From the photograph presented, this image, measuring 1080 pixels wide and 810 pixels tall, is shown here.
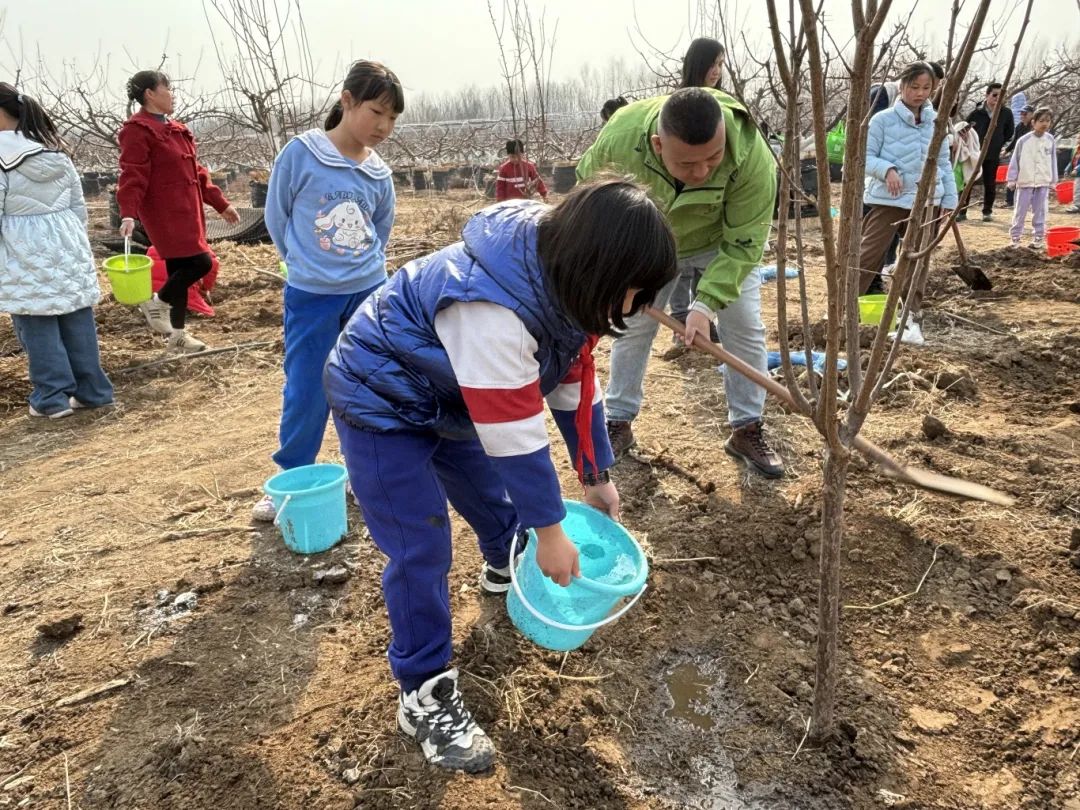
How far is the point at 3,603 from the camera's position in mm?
2461

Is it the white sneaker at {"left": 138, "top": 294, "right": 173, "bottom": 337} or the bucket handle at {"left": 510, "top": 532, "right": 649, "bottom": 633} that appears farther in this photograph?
the white sneaker at {"left": 138, "top": 294, "right": 173, "bottom": 337}

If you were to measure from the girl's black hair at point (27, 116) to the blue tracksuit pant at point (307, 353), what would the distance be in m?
1.91

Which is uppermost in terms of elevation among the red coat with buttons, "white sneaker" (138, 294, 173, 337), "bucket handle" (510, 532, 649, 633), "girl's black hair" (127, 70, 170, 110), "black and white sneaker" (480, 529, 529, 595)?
"girl's black hair" (127, 70, 170, 110)

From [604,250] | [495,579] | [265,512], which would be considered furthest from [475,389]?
[265,512]

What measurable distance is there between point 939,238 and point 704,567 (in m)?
1.54

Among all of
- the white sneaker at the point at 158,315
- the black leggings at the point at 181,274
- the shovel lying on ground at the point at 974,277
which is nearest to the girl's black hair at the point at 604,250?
the black leggings at the point at 181,274

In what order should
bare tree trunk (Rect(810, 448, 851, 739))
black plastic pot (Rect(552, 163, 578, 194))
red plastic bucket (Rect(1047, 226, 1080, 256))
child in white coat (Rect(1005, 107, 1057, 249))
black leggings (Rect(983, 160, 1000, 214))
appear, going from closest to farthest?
bare tree trunk (Rect(810, 448, 851, 739)), red plastic bucket (Rect(1047, 226, 1080, 256)), child in white coat (Rect(1005, 107, 1057, 249)), black leggings (Rect(983, 160, 1000, 214)), black plastic pot (Rect(552, 163, 578, 194))

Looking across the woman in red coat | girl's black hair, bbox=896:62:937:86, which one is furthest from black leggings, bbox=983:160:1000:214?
the woman in red coat

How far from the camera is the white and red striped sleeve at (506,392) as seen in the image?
1.38 m

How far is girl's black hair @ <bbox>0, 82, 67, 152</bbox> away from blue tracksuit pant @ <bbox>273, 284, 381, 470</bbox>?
1.91 metres

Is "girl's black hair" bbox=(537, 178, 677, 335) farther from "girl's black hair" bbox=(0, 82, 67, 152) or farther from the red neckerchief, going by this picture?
"girl's black hair" bbox=(0, 82, 67, 152)

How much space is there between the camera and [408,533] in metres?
1.68

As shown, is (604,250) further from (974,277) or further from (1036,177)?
(1036,177)

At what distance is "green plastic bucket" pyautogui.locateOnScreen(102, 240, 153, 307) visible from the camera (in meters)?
4.29
